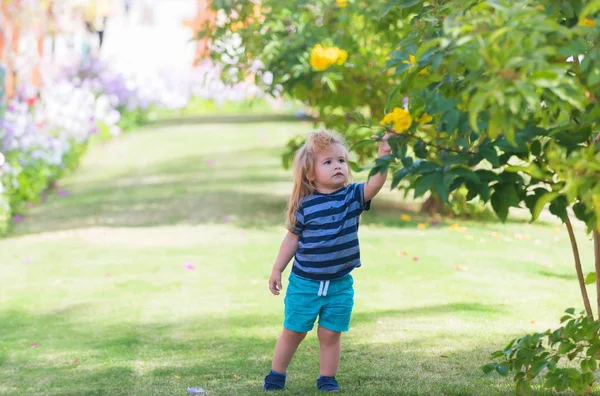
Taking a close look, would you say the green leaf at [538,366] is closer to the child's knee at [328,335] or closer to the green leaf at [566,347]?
the green leaf at [566,347]

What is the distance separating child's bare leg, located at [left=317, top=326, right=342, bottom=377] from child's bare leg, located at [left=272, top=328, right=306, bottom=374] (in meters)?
0.10

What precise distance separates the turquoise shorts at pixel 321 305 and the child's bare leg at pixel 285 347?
0.05 metres

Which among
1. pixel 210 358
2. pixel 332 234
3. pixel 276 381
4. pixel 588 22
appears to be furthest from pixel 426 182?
pixel 210 358

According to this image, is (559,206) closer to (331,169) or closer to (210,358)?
(331,169)

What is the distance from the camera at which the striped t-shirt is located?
414 cm

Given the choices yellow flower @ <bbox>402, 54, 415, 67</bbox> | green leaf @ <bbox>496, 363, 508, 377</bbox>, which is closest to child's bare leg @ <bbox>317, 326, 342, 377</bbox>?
green leaf @ <bbox>496, 363, 508, 377</bbox>

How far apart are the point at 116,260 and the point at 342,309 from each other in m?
4.27

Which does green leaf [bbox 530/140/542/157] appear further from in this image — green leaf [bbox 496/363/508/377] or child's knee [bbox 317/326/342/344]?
child's knee [bbox 317/326/342/344]

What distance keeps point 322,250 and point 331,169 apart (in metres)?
0.35

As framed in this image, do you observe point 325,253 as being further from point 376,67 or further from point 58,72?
point 58,72

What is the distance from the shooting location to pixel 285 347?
4266 millimetres

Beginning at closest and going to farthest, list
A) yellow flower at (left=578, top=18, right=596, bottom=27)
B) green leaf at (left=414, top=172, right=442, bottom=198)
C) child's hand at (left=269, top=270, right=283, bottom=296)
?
yellow flower at (left=578, top=18, right=596, bottom=27) → green leaf at (left=414, top=172, right=442, bottom=198) → child's hand at (left=269, top=270, right=283, bottom=296)

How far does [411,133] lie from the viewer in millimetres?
3178

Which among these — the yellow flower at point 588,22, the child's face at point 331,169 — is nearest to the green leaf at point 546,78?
the yellow flower at point 588,22
